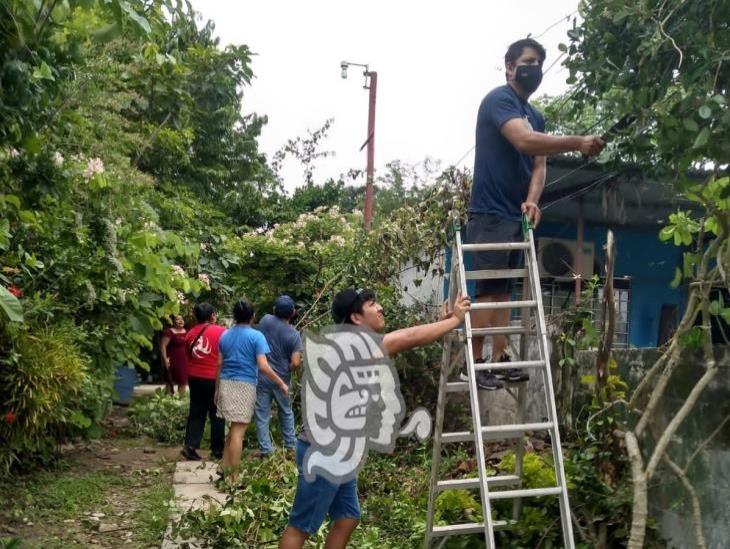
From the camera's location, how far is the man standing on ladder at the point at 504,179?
470 centimetres

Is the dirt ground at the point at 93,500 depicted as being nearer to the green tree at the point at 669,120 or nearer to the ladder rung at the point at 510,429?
the ladder rung at the point at 510,429

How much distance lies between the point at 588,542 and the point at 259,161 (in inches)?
652

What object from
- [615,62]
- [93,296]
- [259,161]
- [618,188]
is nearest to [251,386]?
[93,296]

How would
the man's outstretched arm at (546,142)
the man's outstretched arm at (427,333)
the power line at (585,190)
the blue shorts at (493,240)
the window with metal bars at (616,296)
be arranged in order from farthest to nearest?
the window with metal bars at (616,296) < the power line at (585,190) < the blue shorts at (493,240) < the man's outstretched arm at (546,142) < the man's outstretched arm at (427,333)

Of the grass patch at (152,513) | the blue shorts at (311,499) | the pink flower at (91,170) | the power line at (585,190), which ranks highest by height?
the power line at (585,190)

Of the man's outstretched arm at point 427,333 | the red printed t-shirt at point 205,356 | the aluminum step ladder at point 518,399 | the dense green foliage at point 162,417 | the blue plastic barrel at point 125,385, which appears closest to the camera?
the aluminum step ladder at point 518,399

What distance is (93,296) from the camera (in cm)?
750

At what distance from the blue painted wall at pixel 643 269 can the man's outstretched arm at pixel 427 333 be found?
7112 millimetres

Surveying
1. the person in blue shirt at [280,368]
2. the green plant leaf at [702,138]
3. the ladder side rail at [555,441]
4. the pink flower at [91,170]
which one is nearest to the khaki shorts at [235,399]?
the person in blue shirt at [280,368]

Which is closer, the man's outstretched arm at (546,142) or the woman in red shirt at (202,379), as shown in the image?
the man's outstretched arm at (546,142)

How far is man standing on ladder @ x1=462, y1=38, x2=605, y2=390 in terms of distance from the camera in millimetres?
4703

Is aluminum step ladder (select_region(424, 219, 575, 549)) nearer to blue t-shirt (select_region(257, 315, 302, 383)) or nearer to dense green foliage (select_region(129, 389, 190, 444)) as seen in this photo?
blue t-shirt (select_region(257, 315, 302, 383))

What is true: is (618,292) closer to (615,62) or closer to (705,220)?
(615,62)

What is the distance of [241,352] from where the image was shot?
7535 millimetres
